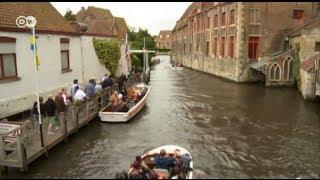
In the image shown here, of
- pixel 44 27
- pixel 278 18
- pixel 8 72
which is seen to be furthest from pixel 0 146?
pixel 278 18

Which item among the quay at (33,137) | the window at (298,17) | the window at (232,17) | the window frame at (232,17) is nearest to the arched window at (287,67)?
the window at (298,17)

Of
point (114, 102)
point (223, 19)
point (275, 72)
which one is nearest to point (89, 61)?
point (114, 102)

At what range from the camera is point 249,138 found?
15.5 m

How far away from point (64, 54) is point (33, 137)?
339 inches

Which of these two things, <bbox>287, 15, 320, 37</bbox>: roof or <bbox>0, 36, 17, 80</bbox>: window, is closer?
<bbox>0, 36, 17, 80</bbox>: window

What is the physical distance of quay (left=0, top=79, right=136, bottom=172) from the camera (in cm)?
1104

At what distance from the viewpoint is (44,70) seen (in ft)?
59.9

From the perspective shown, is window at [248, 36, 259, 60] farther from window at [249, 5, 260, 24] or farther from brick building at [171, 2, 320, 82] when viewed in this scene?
window at [249, 5, 260, 24]

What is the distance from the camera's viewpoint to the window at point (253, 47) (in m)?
32.5

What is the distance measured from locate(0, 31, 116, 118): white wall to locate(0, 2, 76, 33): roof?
39cm

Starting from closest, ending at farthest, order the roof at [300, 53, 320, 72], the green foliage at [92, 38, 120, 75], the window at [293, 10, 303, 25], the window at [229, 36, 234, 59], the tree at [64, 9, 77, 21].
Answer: the roof at [300, 53, 320, 72] → the green foliage at [92, 38, 120, 75] → the window at [293, 10, 303, 25] → the window at [229, 36, 234, 59] → the tree at [64, 9, 77, 21]

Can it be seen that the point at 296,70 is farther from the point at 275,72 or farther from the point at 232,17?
the point at 232,17

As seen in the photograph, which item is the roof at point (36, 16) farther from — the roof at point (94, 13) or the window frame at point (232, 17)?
the roof at point (94, 13)

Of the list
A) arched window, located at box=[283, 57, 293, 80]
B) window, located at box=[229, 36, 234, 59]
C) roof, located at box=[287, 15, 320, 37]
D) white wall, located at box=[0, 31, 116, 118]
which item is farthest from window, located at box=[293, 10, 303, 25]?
white wall, located at box=[0, 31, 116, 118]
